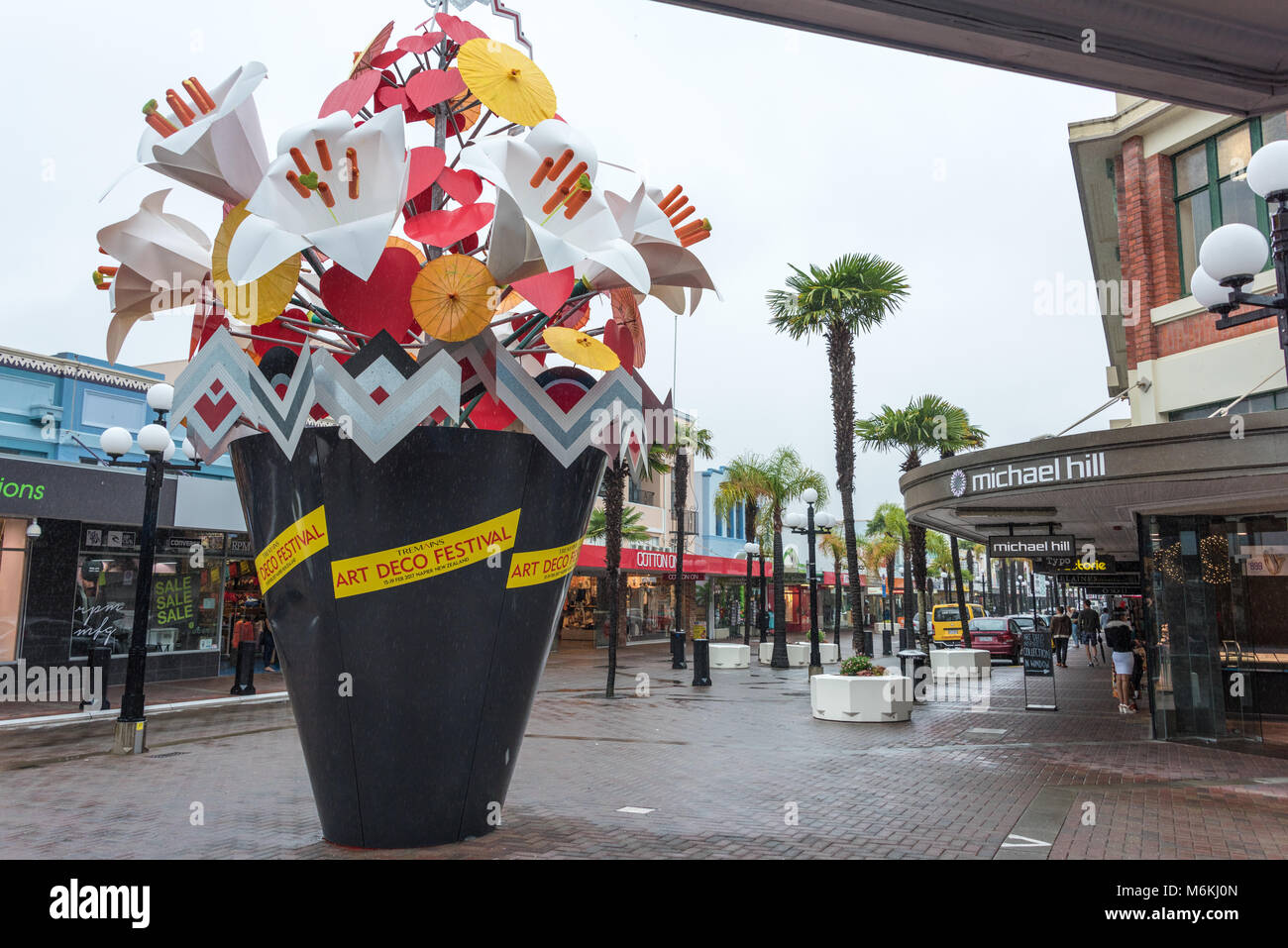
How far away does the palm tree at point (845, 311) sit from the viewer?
2449cm

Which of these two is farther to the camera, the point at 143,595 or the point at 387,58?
the point at 143,595

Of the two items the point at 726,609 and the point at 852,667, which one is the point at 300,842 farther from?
the point at 726,609

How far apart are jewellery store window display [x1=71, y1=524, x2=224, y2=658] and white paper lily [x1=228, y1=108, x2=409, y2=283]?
16.3m

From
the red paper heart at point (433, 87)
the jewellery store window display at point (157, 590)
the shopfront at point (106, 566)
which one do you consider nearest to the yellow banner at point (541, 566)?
the red paper heart at point (433, 87)

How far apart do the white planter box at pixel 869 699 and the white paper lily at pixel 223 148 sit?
11436 millimetres

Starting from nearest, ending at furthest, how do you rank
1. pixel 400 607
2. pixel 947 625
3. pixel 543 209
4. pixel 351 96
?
1. pixel 543 209
2. pixel 400 607
3. pixel 351 96
4. pixel 947 625

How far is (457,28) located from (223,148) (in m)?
2.00

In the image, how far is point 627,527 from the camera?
4872 centimetres

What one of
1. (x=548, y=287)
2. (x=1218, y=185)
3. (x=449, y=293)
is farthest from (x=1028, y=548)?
(x=449, y=293)

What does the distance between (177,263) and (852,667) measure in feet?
Answer: 37.8

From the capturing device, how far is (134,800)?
A: 862 centimetres

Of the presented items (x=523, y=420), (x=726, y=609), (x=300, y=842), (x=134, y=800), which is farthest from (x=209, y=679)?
(x=726, y=609)

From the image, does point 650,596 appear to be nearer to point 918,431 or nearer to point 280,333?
point 918,431

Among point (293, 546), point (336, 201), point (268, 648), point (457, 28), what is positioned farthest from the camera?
point (268, 648)
